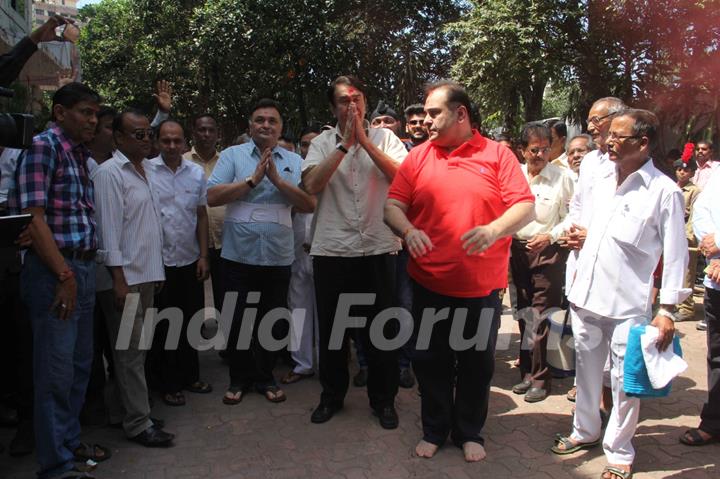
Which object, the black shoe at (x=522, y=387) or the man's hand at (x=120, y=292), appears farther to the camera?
the black shoe at (x=522, y=387)

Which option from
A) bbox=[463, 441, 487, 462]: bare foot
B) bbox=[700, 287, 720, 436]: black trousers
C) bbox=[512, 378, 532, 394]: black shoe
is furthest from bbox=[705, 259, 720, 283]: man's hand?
bbox=[463, 441, 487, 462]: bare foot

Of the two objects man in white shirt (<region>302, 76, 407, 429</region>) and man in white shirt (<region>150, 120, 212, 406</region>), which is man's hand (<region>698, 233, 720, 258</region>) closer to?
man in white shirt (<region>302, 76, 407, 429</region>)

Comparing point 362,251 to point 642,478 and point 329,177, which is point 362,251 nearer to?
point 329,177

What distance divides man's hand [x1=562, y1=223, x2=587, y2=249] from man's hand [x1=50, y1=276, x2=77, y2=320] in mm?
2757

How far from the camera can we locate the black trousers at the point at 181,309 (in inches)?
168

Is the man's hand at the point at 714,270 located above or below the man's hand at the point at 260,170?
below

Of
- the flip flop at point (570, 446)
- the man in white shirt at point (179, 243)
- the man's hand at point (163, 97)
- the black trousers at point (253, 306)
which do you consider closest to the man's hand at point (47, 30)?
the man in white shirt at point (179, 243)

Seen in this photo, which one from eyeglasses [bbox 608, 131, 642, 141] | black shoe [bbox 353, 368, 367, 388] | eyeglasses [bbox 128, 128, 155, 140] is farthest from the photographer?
black shoe [bbox 353, 368, 367, 388]

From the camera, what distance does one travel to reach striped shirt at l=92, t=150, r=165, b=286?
3334 millimetres

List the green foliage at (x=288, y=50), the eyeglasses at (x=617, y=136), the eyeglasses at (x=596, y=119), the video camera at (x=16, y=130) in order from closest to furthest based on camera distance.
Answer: the video camera at (x=16, y=130), the eyeglasses at (x=617, y=136), the eyeglasses at (x=596, y=119), the green foliage at (x=288, y=50)

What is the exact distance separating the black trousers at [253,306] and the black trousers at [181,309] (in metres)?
0.29

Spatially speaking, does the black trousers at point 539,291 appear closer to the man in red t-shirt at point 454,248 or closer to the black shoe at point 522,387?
the black shoe at point 522,387

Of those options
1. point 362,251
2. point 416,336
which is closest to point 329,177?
point 362,251

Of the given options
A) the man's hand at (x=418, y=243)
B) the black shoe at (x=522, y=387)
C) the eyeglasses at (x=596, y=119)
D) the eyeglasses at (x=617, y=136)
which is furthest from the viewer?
the black shoe at (x=522, y=387)
